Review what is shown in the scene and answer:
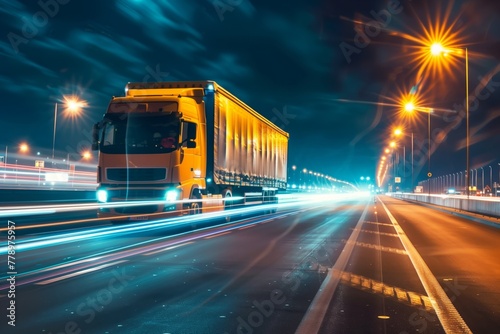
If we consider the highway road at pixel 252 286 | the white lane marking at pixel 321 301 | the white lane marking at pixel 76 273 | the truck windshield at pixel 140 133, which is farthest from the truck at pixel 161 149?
the white lane marking at pixel 321 301

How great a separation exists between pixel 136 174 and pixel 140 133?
140cm

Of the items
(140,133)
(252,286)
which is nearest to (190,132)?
(140,133)

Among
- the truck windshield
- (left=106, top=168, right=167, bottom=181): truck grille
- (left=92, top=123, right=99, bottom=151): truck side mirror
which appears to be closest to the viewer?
the truck windshield

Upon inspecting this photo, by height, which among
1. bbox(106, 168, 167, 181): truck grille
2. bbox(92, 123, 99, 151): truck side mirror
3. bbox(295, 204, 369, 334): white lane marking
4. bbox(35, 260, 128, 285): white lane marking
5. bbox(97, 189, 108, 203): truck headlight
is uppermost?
bbox(92, 123, 99, 151): truck side mirror

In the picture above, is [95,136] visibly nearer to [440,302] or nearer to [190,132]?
[190,132]

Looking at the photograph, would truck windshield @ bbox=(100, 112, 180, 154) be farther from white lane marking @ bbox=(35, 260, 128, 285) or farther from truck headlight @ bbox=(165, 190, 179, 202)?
white lane marking @ bbox=(35, 260, 128, 285)

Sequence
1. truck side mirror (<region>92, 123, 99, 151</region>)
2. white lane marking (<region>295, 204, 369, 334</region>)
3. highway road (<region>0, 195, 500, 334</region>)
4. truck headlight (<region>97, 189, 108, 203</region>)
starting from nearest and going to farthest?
1. white lane marking (<region>295, 204, 369, 334</region>)
2. highway road (<region>0, 195, 500, 334</region>)
3. truck side mirror (<region>92, 123, 99, 151</region>)
4. truck headlight (<region>97, 189, 108, 203</region>)

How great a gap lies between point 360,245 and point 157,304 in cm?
883

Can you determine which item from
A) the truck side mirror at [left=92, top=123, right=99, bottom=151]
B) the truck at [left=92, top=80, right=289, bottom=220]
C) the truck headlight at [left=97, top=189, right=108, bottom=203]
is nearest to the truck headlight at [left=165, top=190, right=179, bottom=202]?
the truck at [left=92, top=80, right=289, bottom=220]

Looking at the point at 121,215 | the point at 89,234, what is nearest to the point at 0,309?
the point at 89,234

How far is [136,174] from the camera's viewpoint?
770 inches

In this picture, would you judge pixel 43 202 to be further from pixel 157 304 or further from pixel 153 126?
pixel 157 304

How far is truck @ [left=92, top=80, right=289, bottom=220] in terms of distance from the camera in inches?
759

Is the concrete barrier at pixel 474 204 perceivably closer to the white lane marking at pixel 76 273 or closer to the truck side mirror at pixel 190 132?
the truck side mirror at pixel 190 132
